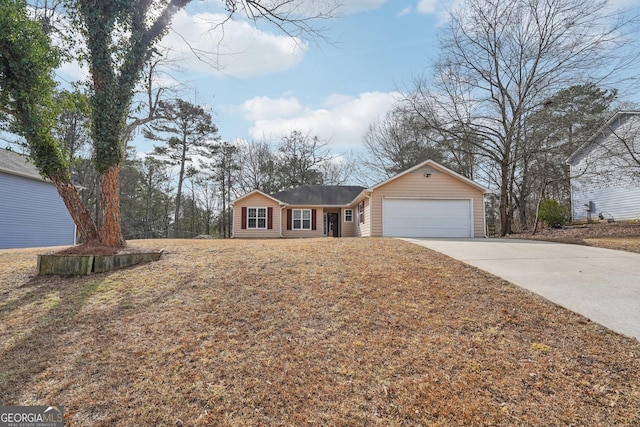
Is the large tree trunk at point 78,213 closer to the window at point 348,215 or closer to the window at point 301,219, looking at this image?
the window at point 301,219

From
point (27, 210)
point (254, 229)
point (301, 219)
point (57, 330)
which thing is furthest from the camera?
point (301, 219)

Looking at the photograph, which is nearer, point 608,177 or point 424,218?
point 424,218

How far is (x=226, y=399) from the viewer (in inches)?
99.6

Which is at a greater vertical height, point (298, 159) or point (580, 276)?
point (298, 159)

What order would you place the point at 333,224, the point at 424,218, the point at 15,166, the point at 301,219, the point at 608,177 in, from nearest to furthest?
1. the point at 15,166
2. the point at 424,218
3. the point at 608,177
4. the point at 301,219
5. the point at 333,224

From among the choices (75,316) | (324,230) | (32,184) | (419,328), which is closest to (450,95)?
(324,230)

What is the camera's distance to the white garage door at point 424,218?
14023 mm

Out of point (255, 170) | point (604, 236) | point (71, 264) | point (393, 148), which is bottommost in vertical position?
point (71, 264)

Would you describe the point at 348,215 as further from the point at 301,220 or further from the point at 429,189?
the point at 429,189

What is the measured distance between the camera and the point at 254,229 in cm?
1877

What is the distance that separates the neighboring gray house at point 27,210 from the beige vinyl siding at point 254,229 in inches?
322

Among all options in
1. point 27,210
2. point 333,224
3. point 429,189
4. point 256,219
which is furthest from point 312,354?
point 333,224

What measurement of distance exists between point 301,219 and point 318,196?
1.96 metres

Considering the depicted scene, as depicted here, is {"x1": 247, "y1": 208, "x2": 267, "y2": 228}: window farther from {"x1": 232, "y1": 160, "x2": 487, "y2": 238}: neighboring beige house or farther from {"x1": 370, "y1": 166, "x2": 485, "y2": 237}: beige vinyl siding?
{"x1": 370, "y1": 166, "x2": 485, "y2": 237}: beige vinyl siding
